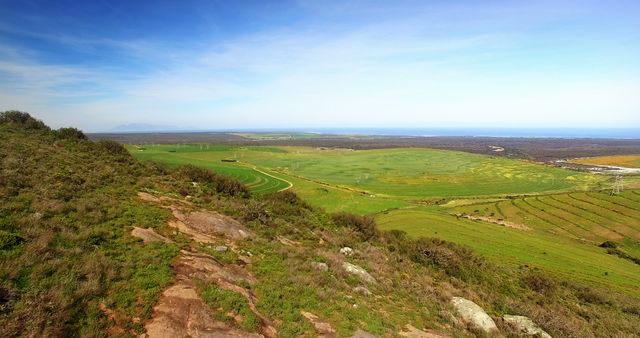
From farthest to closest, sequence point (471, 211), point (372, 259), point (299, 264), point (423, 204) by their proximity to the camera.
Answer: point (423, 204)
point (471, 211)
point (372, 259)
point (299, 264)

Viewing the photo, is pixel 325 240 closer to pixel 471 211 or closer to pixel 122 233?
pixel 122 233

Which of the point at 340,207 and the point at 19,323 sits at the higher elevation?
the point at 19,323

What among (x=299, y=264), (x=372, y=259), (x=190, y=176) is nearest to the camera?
(x=299, y=264)

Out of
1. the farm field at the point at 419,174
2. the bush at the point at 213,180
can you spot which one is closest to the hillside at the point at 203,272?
the bush at the point at 213,180

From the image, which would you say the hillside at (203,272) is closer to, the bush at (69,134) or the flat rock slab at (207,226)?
the flat rock slab at (207,226)

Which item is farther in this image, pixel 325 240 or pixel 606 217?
pixel 606 217

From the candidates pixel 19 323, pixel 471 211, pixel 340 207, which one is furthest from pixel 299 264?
pixel 471 211

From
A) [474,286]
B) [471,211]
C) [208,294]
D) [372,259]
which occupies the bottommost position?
[471,211]

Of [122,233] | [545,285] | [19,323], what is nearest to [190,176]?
[122,233]
